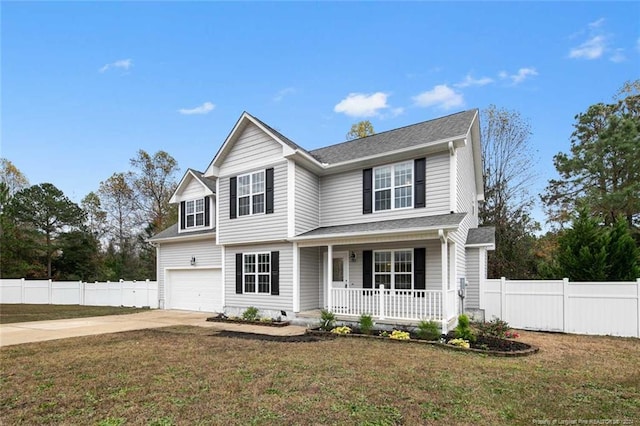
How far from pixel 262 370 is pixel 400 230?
5554mm

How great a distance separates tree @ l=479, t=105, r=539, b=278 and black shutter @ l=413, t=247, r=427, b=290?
10323 mm

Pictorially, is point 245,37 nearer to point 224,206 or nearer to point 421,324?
point 224,206

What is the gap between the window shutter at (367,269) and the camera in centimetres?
1202

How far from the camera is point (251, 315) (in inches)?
497

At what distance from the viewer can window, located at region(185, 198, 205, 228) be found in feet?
56.6

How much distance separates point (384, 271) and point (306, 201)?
12.2 feet

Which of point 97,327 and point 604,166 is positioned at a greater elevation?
point 604,166

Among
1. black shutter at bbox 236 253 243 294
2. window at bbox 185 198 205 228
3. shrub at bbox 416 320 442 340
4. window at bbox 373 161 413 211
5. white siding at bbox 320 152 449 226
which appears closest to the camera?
shrub at bbox 416 320 442 340

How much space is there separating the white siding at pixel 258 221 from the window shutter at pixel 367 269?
2.83m

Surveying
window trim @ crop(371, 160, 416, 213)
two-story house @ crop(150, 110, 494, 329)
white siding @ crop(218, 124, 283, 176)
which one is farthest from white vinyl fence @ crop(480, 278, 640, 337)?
white siding @ crop(218, 124, 283, 176)

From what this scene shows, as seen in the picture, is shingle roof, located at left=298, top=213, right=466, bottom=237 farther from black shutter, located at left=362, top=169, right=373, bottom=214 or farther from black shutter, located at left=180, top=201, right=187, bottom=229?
black shutter, located at left=180, top=201, right=187, bottom=229

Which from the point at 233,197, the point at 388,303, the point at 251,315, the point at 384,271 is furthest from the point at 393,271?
the point at 233,197

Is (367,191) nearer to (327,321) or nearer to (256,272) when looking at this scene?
(327,321)

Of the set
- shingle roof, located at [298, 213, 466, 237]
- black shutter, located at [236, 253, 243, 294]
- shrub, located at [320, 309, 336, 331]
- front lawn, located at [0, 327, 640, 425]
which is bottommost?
shrub, located at [320, 309, 336, 331]
